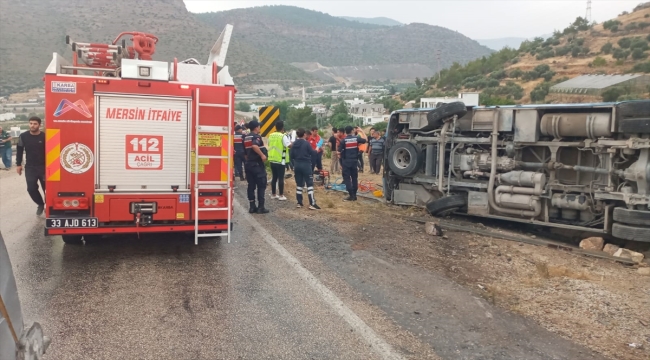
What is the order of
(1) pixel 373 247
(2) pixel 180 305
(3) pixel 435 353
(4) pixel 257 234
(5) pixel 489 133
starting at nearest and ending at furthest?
(3) pixel 435 353 < (2) pixel 180 305 < (1) pixel 373 247 < (4) pixel 257 234 < (5) pixel 489 133

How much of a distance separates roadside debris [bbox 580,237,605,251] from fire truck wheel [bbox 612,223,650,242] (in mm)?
476

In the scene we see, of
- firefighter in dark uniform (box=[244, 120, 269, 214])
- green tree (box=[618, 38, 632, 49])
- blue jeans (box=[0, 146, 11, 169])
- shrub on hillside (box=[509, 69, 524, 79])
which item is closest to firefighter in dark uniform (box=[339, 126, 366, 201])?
firefighter in dark uniform (box=[244, 120, 269, 214])

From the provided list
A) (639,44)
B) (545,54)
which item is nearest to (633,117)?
(639,44)

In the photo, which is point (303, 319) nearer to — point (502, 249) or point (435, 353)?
point (435, 353)

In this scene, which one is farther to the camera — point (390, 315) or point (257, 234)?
point (257, 234)

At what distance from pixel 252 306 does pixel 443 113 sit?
6.37 metres

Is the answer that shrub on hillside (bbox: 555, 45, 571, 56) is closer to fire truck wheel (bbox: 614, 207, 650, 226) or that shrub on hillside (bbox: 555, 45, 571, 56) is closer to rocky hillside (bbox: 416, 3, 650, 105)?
rocky hillside (bbox: 416, 3, 650, 105)

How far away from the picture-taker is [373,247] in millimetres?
8555

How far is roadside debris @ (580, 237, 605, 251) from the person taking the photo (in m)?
8.81

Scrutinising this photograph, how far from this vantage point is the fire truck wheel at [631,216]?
8.12m

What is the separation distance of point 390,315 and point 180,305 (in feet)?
7.16

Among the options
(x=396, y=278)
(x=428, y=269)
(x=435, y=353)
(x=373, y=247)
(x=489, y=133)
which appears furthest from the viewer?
(x=489, y=133)

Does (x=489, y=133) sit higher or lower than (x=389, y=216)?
higher

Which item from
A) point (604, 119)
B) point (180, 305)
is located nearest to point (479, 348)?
point (180, 305)
